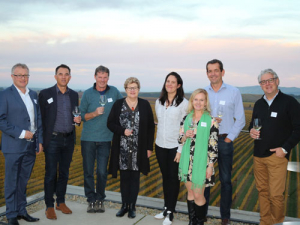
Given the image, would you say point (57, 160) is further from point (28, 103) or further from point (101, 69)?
point (101, 69)

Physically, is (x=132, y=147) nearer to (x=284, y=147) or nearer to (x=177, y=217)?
(x=177, y=217)

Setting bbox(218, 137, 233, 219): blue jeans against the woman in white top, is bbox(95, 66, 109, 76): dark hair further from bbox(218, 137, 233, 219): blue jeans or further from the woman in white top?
bbox(218, 137, 233, 219): blue jeans

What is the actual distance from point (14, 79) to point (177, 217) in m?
2.92

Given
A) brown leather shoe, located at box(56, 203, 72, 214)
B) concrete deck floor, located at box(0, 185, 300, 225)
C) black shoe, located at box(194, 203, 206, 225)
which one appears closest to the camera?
black shoe, located at box(194, 203, 206, 225)

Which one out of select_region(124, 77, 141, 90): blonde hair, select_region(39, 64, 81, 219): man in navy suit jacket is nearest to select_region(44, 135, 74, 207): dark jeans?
select_region(39, 64, 81, 219): man in navy suit jacket

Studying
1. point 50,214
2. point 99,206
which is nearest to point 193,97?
point 99,206

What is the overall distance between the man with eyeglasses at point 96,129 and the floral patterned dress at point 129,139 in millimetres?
314

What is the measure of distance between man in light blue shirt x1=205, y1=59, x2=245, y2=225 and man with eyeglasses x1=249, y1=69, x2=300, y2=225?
0.85 feet

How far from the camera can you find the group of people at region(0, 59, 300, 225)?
3.18 m

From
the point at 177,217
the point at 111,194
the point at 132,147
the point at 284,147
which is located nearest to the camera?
the point at 284,147

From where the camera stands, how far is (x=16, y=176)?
3.52 meters

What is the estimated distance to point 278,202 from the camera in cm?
326

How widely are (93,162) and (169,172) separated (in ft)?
3.72

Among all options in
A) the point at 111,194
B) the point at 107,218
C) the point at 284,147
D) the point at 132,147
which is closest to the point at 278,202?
the point at 284,147
